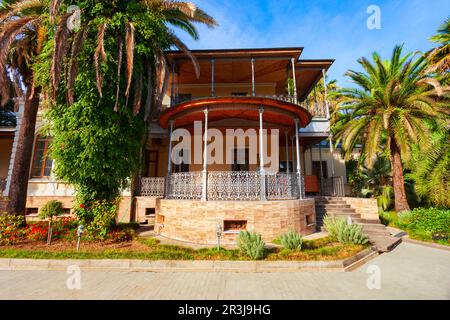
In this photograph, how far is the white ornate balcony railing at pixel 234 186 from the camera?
307 inches

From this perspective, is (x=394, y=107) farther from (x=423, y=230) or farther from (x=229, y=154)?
(x=229, y=154)

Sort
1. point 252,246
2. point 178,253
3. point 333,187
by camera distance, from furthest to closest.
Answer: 1. point 333,187
2. point 178,253
3. point 252,246

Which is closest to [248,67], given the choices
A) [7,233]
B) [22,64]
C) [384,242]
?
Result: [384,242]

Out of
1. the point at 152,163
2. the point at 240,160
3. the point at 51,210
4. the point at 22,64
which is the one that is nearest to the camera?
the point at 22,64

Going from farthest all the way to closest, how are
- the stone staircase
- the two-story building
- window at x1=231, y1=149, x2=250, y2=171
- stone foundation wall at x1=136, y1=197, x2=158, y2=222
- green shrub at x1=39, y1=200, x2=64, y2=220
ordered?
1. window at x1=231, y1=149, x2=250, y2=171
2. stone foundation wall at x1=136, y1=197, x2=158, y2=222
3. green shrub at x1=39, y1=200, x2=64, y2=220
4. the two-story building
5. the stone staircase

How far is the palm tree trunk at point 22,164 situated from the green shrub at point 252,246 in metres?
9.14

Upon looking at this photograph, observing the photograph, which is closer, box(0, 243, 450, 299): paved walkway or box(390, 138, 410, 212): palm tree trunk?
box(0, 243, 450, 299): paved walkway

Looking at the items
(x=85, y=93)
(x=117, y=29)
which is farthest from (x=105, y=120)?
(x=117, y=29)

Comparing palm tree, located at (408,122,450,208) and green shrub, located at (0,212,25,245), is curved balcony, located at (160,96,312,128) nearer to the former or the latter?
palm tree, located at (408,122,450,208)

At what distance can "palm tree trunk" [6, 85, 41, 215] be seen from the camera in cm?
819

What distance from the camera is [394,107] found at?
11195 millimetres

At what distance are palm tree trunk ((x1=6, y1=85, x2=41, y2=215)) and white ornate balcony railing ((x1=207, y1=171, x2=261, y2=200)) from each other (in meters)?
7.76

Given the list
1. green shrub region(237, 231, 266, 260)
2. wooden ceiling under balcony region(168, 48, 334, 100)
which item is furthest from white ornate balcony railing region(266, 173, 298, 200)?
wooden ceiling under balcony region(168, 48, 334, 100)

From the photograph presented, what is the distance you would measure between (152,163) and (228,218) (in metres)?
8.59
